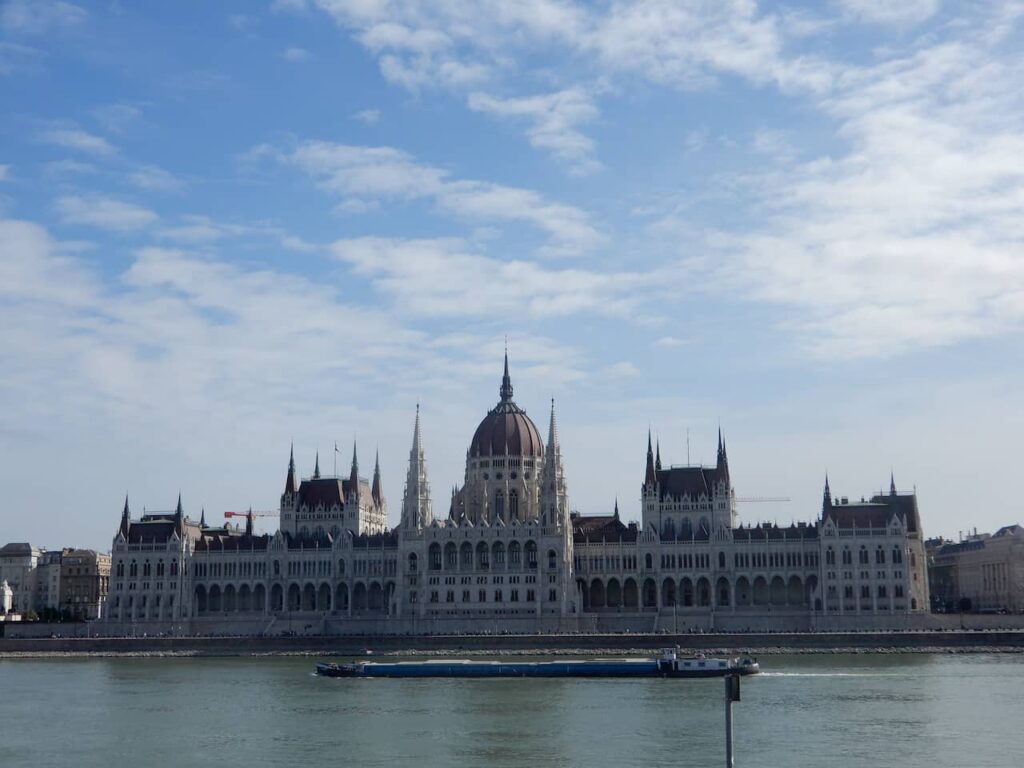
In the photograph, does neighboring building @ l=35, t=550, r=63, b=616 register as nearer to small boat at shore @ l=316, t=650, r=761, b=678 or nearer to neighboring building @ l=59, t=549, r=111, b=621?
neighboring building @ l=59, t=549, r=111, b=621

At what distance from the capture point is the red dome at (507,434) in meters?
144

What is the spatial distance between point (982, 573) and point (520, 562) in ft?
186

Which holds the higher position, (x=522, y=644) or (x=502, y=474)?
(x=502, y=474)

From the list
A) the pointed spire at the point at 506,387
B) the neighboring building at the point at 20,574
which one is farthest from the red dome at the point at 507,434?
the neighboring building at the point at 20,574

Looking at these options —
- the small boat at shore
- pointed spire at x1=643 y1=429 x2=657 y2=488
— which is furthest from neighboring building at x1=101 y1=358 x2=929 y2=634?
the small boat at shore

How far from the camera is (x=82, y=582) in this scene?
173 metres

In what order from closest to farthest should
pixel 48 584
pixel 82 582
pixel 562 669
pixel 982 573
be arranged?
pixel 562 669 < pixel 982 573 < pixel 82 582 < pixel 48 584

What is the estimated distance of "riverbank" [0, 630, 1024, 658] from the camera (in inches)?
4284

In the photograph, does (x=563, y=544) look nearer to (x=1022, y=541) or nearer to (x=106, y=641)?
(x=106, y=641)

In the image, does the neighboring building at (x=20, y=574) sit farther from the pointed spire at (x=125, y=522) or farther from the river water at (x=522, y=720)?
the river water at (x=522, y=720)

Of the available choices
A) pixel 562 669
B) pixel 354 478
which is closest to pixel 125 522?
pixel 354 478

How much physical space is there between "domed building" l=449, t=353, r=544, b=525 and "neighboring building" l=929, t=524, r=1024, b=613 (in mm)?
43334

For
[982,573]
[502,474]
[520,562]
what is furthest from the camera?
[982,573]

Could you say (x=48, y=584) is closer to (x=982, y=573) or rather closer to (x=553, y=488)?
(x=553, y=488)
